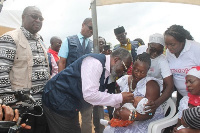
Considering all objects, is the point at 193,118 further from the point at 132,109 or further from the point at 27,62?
the point at 27,62

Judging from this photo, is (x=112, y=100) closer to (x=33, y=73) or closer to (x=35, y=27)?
(x=33, y=73)

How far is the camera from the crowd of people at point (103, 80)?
2.06m

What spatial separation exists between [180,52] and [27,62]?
6.32 feet

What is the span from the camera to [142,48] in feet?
9.79

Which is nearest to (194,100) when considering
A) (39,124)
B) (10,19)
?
(39,124)

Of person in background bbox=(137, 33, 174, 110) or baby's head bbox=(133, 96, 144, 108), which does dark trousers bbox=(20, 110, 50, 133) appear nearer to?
baby's head bbox=(133, 96, 144, 108)

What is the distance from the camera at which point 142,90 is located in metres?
2.41

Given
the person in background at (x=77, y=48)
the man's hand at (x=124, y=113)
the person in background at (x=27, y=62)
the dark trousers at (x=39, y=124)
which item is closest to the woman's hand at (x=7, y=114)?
the person in background at (x=27, y=62)

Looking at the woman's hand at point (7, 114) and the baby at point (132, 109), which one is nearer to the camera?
the woman's hand at point (7, 114)

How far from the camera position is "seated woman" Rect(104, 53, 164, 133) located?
2.30 m

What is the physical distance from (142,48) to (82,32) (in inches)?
47.9

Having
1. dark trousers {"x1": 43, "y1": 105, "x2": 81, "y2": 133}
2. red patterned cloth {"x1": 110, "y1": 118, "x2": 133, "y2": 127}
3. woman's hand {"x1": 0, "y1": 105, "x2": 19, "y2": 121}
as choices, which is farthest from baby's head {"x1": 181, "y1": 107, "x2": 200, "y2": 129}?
woman's hand {"x1": 0, "y1": 105, "x2": 19, "y2": 121}

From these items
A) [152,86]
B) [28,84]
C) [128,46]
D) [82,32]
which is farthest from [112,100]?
[128,46]

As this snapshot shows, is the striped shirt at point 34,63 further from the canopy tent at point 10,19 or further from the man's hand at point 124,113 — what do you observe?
the canopy tent at point 10,19
